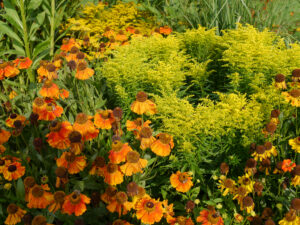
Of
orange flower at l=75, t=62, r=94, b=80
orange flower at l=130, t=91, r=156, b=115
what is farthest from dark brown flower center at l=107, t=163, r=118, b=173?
orange flower at l=75, t=62, r=94, b=80

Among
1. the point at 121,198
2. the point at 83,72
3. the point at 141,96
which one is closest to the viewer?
the point at 121,198

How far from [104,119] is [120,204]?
467mm

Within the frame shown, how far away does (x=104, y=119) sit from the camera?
63.9 inches

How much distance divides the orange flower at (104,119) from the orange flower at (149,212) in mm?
451

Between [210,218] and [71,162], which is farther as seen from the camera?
[71,162]

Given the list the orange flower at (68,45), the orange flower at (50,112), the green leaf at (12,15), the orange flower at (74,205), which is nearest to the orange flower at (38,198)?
the orange flower at (74,205)

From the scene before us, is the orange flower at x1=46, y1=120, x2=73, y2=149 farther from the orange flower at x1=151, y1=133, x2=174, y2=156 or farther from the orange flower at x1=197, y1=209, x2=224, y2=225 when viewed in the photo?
the orange flower at x1=197, y1=209, x2=224, y2=225

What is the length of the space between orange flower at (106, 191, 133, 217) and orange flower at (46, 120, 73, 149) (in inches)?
13.8

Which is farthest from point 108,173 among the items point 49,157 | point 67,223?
point 49,157

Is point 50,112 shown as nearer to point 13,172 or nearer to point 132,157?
point 13,172

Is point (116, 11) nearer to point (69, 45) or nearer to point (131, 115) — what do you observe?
point (69, 45)

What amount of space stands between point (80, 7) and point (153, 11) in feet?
3.00

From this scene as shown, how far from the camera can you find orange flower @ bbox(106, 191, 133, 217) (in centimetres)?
135

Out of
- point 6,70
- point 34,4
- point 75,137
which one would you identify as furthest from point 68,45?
point 75,137
